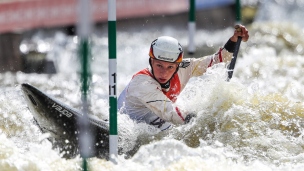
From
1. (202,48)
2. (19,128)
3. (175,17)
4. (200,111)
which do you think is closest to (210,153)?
(200,111)

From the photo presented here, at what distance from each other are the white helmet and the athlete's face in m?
0.07

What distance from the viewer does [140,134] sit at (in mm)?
6797

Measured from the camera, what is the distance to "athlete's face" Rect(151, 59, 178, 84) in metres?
6.89

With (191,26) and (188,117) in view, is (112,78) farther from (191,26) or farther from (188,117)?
(191,26)

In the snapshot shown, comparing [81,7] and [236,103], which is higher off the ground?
[81,7]

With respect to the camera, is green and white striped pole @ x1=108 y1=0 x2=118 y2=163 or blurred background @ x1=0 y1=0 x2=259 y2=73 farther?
blurred background @ x1=0 y1=0 x2=259 y2=73

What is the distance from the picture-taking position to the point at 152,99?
6.75 m

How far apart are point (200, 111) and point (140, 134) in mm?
726

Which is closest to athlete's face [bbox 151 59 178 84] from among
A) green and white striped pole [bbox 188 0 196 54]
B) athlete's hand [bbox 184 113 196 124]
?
athlete's hand [bbox 184 113 196 124]

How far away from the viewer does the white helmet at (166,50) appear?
6781mm

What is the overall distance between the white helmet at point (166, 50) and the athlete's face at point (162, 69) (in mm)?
69

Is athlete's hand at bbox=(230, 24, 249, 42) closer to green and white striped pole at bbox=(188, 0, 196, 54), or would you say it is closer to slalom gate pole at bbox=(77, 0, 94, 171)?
slalom gate pole at bbox=(77, 0, 94, 171)

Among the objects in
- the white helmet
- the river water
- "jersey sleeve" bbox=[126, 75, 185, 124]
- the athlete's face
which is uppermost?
the white helmet

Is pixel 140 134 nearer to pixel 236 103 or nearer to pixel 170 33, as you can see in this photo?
pixel 236 103
